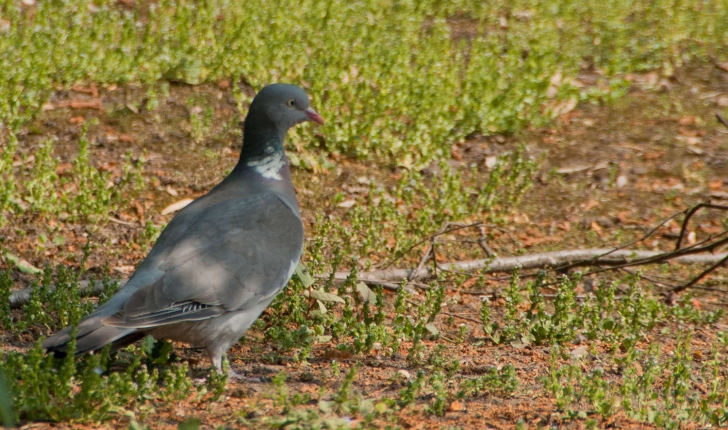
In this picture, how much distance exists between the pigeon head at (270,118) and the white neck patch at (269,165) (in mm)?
48

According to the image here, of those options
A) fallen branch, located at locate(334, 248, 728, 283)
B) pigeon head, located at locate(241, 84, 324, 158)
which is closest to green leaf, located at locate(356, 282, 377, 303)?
fallen branch, located at locate(334, 248, 728, 283)

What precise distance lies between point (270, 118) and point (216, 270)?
1254 mm

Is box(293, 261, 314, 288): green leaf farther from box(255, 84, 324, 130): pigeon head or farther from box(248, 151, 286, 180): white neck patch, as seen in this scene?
box(255, 84, 324, 130): pigeon head

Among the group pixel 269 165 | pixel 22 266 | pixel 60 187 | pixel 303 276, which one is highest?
pixel 269 165

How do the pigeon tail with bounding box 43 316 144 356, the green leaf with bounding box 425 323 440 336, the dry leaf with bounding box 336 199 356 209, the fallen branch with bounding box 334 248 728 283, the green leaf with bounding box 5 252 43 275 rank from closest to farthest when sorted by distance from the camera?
the pigeon tail with bounding box 43 316 144 356 → the green leaf with bounding box 425 323 440 336 → the green leaf with bounding box 5 252 43 275 → the fallen branch with bounding box 334 248 728 283 → the dry leaf with bounding box 336 199 356 209

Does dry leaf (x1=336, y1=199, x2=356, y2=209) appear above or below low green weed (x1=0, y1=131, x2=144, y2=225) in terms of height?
below

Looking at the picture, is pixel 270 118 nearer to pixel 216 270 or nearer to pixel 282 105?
pixel 282 105

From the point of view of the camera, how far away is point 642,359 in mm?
4809

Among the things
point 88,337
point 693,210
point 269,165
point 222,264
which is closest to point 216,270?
point 222,264

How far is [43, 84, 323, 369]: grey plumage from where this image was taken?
393 centimetres

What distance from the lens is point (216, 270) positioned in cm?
430

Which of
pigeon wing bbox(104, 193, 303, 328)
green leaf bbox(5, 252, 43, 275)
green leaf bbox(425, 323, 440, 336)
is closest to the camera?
pigeon wing bbox(104, 193, 303, 328)

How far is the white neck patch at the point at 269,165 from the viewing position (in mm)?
5074

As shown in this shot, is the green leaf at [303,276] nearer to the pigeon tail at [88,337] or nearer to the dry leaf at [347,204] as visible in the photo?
the pigeon tail at [88,337]
